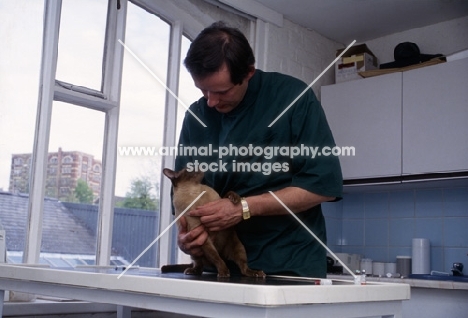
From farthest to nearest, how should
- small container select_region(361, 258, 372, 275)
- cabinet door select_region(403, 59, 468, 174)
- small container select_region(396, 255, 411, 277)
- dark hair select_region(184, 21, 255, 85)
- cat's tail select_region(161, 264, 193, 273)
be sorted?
small container select_region(361, 258, 372, 275) → small container select_region(396, 255, 411, 277) → cabinet door select_region(403, 59, 468, 174) → cat's tail select_region(161, 264, 193, 273) → dark hair select_region(184, 21, 255, 85)

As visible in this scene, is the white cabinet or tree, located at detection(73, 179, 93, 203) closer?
tree, located at detection(73, 179, 93, 203)

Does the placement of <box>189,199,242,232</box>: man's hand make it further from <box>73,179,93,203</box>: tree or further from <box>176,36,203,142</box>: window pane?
<box>176,36,203,142</box>: window pane

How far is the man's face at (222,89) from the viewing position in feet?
4.36

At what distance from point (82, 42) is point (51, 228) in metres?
0.88

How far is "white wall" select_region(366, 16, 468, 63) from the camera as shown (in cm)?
346

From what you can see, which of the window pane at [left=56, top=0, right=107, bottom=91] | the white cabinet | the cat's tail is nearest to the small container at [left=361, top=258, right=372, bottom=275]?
the white cabinet

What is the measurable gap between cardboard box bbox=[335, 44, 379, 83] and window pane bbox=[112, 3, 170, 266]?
1.26 metres

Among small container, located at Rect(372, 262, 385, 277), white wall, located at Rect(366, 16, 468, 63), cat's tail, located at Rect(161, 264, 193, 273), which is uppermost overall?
white wall, located at Rect(366, 16, 468, 63)

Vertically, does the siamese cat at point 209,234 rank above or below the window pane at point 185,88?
below

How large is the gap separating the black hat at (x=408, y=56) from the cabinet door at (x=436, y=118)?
10 cm

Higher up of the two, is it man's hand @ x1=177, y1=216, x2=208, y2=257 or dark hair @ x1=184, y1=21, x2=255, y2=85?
dark hair @ x1=184, y1=21, x2=255, y2=85

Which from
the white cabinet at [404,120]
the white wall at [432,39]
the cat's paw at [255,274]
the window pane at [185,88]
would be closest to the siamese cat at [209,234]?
the cat's paw at [255,274]

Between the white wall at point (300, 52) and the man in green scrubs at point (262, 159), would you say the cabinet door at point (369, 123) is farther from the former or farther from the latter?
the man in green scrubs at point (262, 159)

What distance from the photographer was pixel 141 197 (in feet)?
9.33
